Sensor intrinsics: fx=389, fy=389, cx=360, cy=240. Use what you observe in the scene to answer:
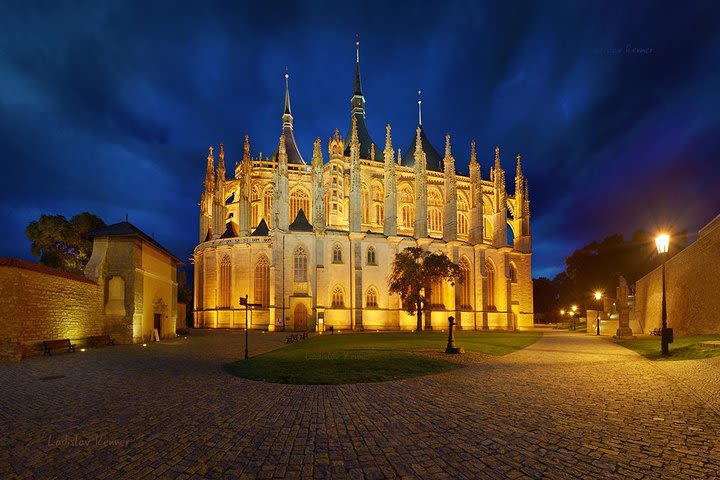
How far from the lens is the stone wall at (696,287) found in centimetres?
1947

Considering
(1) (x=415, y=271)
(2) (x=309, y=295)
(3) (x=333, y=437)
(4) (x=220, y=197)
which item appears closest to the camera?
(3) (x=333, y=437)

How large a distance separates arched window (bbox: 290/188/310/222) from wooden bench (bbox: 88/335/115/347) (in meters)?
30.1

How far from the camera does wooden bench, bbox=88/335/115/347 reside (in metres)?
20.7

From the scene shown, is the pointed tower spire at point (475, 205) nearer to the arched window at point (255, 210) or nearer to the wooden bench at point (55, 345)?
the arched window at point (255, 210)

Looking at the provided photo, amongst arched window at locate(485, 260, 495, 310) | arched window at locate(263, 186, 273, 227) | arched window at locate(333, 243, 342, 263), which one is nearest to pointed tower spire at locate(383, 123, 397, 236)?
arched window at locate(333, 243, 342, 263)

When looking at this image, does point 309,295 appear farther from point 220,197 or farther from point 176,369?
point 176,369

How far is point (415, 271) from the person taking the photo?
115 feet

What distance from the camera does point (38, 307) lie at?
665 inches

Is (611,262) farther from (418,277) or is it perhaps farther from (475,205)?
(418,277)

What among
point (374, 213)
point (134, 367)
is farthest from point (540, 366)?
point (374, 213)

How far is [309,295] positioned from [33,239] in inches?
1164

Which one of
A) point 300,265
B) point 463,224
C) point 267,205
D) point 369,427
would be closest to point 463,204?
point 463,224

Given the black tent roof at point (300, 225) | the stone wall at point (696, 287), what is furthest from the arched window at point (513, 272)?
the black tent roof at point (300, 225)

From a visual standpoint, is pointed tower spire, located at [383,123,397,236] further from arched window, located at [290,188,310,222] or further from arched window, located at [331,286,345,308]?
arched window, located at [290,188,310,222]
